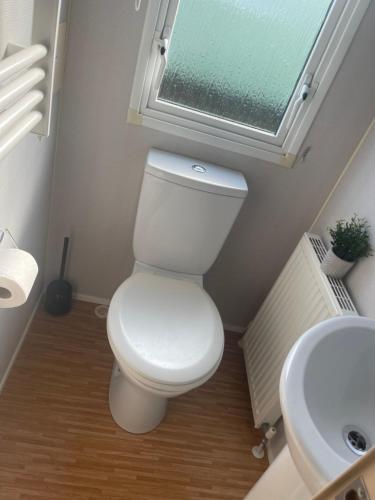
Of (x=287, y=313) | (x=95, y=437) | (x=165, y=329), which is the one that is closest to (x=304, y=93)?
(x=287, y=313)

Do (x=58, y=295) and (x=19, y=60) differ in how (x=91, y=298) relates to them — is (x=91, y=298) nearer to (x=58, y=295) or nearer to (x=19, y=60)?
(x=58, y=295)

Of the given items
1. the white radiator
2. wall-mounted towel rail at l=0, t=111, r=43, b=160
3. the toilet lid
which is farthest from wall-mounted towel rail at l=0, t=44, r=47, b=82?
the white radiator

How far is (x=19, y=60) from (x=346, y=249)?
3.57ft

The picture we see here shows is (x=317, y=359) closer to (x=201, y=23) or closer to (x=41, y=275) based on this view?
(x=201, y=23)

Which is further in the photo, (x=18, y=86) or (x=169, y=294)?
(x=169, y=294)

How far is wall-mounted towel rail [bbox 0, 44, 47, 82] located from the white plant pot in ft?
3.37

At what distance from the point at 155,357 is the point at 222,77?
1046 mm

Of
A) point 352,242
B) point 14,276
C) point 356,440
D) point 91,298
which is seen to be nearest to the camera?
point 14,276

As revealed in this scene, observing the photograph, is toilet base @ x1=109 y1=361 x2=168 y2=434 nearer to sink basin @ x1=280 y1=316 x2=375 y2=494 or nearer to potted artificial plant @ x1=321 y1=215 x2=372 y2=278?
sink basin @ x1=280 y1=316 x2=375 y2=494

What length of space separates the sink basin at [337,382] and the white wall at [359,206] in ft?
0.94

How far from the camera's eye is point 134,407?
1.39 m

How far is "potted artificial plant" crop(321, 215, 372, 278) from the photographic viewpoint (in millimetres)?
1244

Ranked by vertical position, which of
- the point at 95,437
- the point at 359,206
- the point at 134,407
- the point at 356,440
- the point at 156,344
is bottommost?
the point at 95,437

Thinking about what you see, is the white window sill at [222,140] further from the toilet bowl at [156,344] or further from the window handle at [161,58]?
the toilet bowl at [156,344]
